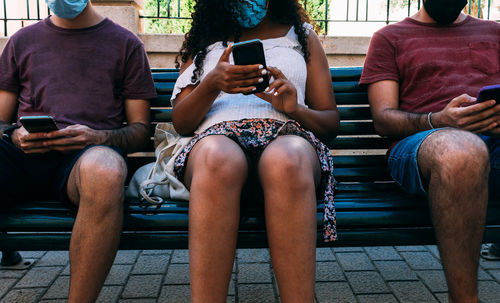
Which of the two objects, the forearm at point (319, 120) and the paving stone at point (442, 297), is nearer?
the forearm at point (319, 120)

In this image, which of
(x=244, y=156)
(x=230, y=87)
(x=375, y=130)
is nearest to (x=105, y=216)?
(x=244, y=156)

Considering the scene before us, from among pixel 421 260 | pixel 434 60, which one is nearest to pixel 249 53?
pixel 434 60

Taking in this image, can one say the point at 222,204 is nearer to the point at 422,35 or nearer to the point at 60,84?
the point at 60,84

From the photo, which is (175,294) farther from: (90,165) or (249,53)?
(249,53)

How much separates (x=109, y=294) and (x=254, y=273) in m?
0.86

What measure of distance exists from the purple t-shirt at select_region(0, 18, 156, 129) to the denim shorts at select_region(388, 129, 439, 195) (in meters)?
1.35

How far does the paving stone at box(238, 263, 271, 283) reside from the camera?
2768 millimetres

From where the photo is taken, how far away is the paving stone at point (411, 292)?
2.50 meters

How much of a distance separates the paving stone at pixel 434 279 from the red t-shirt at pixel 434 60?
100 cm

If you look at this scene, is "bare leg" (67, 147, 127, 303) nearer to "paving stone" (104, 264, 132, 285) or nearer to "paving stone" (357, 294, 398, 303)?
"paving stone" (104, 264, 132, 285)

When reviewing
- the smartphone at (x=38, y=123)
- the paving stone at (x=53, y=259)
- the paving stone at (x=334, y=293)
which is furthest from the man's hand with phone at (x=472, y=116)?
the paving stone at (x=53, y=259)

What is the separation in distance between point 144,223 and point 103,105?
2.51 ft

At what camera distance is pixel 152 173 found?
220cm

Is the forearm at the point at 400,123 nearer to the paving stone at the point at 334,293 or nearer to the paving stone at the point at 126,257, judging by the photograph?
the paving stone at the point at 334,293
